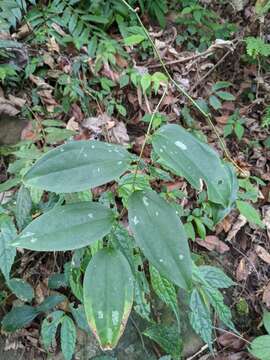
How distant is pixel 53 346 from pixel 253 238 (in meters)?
1.06

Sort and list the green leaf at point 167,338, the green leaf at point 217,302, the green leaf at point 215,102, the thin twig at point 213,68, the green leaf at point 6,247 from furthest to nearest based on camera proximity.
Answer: the thin twig at point 213,68
the green leaf at point 215,102
the green leaf at point 167,338
the green leaf at point 217,302
the green leaf at point 6,247

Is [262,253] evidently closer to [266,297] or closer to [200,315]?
[266,297]

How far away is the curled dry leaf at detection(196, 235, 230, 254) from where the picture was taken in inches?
77.9

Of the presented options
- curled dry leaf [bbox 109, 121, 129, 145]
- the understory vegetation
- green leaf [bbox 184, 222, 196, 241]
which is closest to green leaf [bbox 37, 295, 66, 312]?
the understory vegetation

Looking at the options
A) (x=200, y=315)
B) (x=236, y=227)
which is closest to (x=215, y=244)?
(x=236, y=227)

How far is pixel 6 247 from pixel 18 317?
411 mm

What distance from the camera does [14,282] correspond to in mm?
1481

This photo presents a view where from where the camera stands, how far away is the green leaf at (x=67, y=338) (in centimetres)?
131

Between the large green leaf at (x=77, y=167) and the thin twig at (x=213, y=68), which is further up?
the large green leaf at (x=77, y=167)

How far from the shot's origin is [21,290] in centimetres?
146

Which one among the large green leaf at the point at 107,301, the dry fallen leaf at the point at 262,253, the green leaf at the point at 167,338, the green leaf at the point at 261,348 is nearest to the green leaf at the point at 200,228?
the dry fallen leaf at the point at 262,253

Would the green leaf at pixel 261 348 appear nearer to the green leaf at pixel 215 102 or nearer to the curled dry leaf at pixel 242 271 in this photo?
the curled dry leaf at pixel 242 271

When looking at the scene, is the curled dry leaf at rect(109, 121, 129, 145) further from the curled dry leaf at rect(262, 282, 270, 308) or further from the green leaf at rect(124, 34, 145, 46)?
the curled dry leaf at rect(262, 282, 270, 308)

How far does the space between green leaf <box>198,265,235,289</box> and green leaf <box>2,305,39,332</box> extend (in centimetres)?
59
